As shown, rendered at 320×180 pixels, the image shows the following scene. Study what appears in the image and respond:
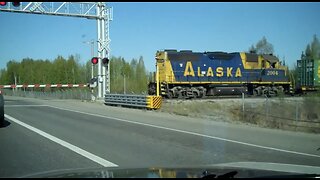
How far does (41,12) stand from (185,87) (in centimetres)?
1396

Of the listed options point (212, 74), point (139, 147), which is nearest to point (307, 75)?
point (212, 74)

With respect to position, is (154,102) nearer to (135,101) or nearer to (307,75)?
(135,101)

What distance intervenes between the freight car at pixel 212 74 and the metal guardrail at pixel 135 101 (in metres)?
4.50

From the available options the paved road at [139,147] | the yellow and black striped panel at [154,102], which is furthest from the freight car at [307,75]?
the paved road at [139,147]

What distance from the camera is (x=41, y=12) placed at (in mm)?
33250

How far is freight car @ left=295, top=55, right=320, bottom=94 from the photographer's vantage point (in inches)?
1688

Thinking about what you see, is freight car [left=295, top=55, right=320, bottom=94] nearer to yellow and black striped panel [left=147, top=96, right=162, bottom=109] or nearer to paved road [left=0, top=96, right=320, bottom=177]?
yellow and black striped panel [left=147, top=96, right=162, bottom=109]

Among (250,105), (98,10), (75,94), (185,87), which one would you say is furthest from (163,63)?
(75,94)

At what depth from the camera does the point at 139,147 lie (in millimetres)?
12242

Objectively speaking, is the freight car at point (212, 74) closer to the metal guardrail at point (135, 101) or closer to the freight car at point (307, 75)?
the freight car at point (307, 75)

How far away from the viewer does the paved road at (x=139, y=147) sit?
9758 mm

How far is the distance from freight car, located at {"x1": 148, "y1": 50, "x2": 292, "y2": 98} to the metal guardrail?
14.8 ft

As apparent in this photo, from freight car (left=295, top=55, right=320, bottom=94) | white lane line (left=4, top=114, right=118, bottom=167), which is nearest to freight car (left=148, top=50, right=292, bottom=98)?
freight car (left=295, top=55, right=320, bottom=94)

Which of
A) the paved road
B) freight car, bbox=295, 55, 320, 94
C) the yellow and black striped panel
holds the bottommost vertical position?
the paved road
